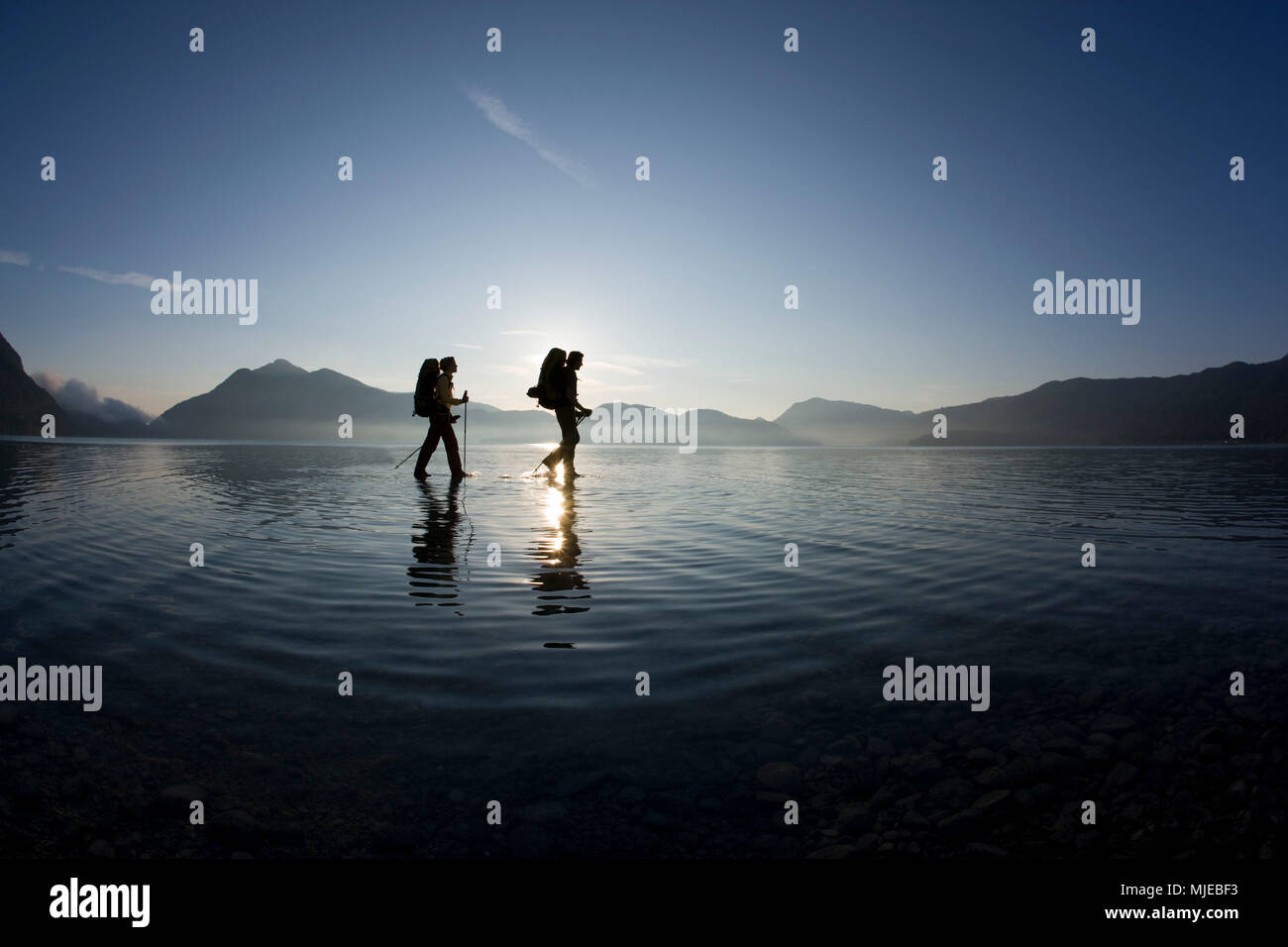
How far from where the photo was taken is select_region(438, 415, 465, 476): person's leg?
22844 mm

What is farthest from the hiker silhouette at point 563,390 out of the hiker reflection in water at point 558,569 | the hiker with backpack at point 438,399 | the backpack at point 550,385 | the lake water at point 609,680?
the lake water at point 609,680

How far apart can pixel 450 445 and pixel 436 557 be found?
14732 mm

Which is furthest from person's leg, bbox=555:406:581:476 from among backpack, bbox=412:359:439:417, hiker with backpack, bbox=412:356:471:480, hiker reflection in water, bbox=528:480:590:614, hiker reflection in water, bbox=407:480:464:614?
hiker reflection in water, bbox=528:480:590:614

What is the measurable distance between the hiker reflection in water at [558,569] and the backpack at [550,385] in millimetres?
9982

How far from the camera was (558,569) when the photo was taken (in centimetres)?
874

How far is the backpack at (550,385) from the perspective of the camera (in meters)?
24.0

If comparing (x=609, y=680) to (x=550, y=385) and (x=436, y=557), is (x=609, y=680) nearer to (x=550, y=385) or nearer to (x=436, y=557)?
(x=436, y=557)

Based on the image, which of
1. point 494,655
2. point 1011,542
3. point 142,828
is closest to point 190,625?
point 494,655

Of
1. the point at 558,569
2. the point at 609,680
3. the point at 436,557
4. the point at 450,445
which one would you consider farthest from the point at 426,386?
the point at 609,680

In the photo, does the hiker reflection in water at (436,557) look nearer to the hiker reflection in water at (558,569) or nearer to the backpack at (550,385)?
the hiker reflection in water at (558,569)

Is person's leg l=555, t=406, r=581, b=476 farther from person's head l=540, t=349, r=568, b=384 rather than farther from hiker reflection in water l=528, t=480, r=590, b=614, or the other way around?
hiker reflection in water l=528, t=480, r=590, b=614
